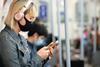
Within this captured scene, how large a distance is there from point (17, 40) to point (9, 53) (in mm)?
134

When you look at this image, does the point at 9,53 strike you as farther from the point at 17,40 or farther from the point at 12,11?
the point at 12,11

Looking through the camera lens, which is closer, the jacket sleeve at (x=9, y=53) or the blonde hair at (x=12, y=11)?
the jacket sleeve at (x=9, y=53)

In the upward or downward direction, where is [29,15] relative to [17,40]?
upward

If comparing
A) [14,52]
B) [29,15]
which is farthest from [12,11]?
[14,52]

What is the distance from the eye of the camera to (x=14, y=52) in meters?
1.90

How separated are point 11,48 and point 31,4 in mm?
348

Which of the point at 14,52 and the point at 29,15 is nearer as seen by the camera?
the point at 14,52

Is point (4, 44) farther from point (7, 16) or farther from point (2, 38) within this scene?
point (7, 16)

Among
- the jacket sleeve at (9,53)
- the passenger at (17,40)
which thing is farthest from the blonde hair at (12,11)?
the jacket sleeve at (9,53)

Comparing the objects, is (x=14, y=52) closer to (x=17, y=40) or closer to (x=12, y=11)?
(x=17, y=40)

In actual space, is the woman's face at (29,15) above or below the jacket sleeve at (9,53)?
above

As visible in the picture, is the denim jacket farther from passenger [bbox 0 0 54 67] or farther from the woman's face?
the woman's face

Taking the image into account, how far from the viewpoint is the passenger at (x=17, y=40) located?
1.89 metres

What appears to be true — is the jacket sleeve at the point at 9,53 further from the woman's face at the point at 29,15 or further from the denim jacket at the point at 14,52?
the woman's face at the point at 29,15
